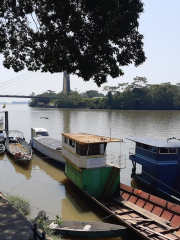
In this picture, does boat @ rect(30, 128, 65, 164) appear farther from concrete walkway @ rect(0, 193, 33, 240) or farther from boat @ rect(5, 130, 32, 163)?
concrete walkway @ rect(0, 193, 33, 240)

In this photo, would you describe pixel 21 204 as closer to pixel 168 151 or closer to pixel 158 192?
pixel 158 192

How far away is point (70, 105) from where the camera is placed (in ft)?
462

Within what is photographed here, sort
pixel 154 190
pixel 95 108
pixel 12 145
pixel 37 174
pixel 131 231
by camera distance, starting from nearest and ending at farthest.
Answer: pixel 131 231 → pixel 154 190 → pixel 37 174 → pixel 12 145 → pixel 95 108

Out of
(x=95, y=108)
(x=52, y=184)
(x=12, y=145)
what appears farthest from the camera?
(x=95, y=108)

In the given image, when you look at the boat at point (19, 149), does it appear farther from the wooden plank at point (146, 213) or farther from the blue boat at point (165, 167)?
the wooden plank at point (146, 213)

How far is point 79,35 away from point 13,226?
28.0 ft

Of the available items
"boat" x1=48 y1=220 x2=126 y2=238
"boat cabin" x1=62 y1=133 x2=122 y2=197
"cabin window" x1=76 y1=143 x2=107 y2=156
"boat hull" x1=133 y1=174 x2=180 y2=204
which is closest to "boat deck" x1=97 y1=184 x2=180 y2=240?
"boat" x1=48 y1=220 x2=126 y2=238

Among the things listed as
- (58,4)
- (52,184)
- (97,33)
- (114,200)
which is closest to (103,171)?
(114,200)

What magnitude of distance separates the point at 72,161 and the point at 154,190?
611cm

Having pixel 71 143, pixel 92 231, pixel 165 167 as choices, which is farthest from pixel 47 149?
pixel 92 231

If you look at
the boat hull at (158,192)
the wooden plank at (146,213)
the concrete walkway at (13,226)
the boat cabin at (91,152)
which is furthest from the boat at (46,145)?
the concrete walkway at (13,226)

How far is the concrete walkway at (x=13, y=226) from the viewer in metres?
8.12

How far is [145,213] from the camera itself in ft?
48.1

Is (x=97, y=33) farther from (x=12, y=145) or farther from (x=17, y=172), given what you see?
(x=12, y=145)
